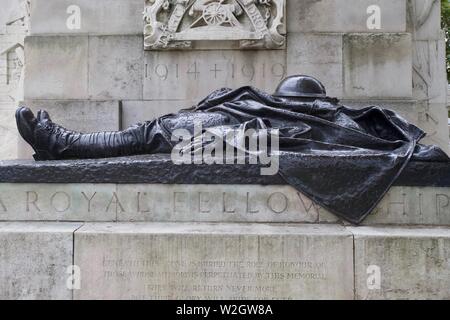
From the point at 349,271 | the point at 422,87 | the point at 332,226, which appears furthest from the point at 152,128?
the point at 422,87

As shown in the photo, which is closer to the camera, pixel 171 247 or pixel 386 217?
pixel 171 247

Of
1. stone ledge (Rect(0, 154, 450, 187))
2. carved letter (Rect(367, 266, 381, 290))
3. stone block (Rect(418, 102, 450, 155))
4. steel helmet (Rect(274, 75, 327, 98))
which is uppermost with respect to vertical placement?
steel helmet (Rect(274, 75, 327, 98))

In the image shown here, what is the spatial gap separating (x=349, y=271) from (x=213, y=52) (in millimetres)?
4367

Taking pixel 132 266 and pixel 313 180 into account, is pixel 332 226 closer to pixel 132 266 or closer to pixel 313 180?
pixel 313 180

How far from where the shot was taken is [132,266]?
4.54m

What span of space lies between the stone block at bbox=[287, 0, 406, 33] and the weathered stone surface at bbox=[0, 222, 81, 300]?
5.07 meters

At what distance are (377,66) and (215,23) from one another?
108 inches

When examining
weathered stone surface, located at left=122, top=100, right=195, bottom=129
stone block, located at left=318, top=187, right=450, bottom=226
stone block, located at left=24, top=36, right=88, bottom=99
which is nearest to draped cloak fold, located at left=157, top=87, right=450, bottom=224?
stone block, located at left=318, top=187, right=450, bottom=226

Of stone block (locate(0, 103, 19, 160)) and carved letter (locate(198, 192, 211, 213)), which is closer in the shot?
carved letter (locate(198, 192, 211, 213))

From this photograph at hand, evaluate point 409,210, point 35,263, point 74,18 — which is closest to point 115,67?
point 74,18

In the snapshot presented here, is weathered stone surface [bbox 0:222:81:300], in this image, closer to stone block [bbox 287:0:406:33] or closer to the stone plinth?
the stone plinth

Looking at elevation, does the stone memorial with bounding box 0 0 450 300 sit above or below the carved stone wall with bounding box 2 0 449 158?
below

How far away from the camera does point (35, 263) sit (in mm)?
4559

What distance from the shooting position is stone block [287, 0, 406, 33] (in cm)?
753
